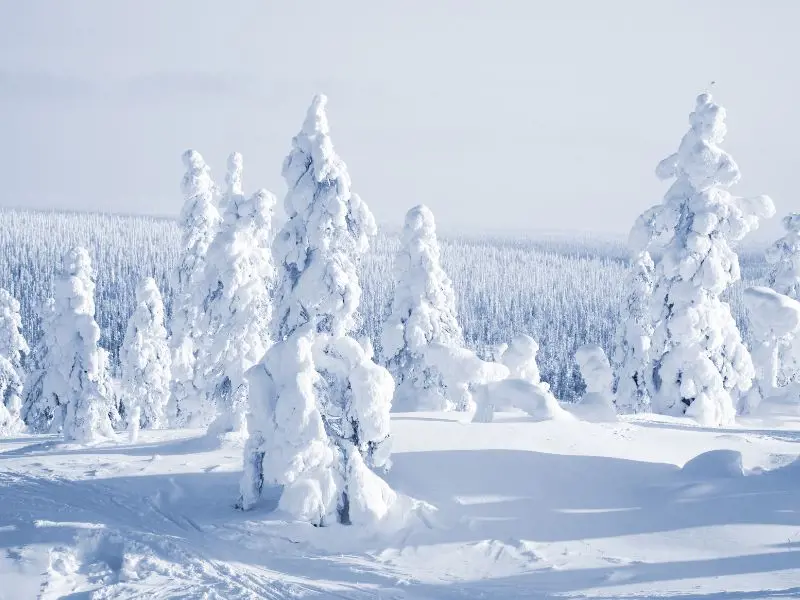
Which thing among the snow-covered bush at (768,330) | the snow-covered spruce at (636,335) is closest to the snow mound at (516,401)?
the snow-covered bush at (768,330)

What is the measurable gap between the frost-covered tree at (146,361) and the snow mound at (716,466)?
32.0m

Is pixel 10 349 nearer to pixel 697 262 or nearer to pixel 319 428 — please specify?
pixel 319 428

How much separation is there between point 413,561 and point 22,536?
8.65m

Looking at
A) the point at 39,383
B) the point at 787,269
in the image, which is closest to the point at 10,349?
the point at 39,383

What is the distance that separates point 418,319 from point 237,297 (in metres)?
7.99

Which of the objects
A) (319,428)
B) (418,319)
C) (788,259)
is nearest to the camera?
(319,428)

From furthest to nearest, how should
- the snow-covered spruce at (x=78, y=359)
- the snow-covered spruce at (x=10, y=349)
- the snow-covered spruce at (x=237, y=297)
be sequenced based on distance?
the snow-covered spruce at (x=10, y=349) < the snow-covered spruce at (x=78, y=359) < the snow-covered spruce at (x=237, y=297)

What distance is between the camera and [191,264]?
36.5m

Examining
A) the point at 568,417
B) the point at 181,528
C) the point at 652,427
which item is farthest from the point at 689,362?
the point at 181,528

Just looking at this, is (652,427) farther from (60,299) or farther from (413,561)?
(60,299)

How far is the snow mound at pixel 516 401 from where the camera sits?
2292 cm

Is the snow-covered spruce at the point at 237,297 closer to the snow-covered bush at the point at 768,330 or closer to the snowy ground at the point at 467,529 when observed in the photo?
the snowy ground at the point at 467,529

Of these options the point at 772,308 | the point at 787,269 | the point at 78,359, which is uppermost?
the point at 787,269

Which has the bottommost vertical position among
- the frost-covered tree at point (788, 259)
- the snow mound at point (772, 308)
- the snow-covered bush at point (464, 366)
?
the snow-covered bush at point (464, 366)
